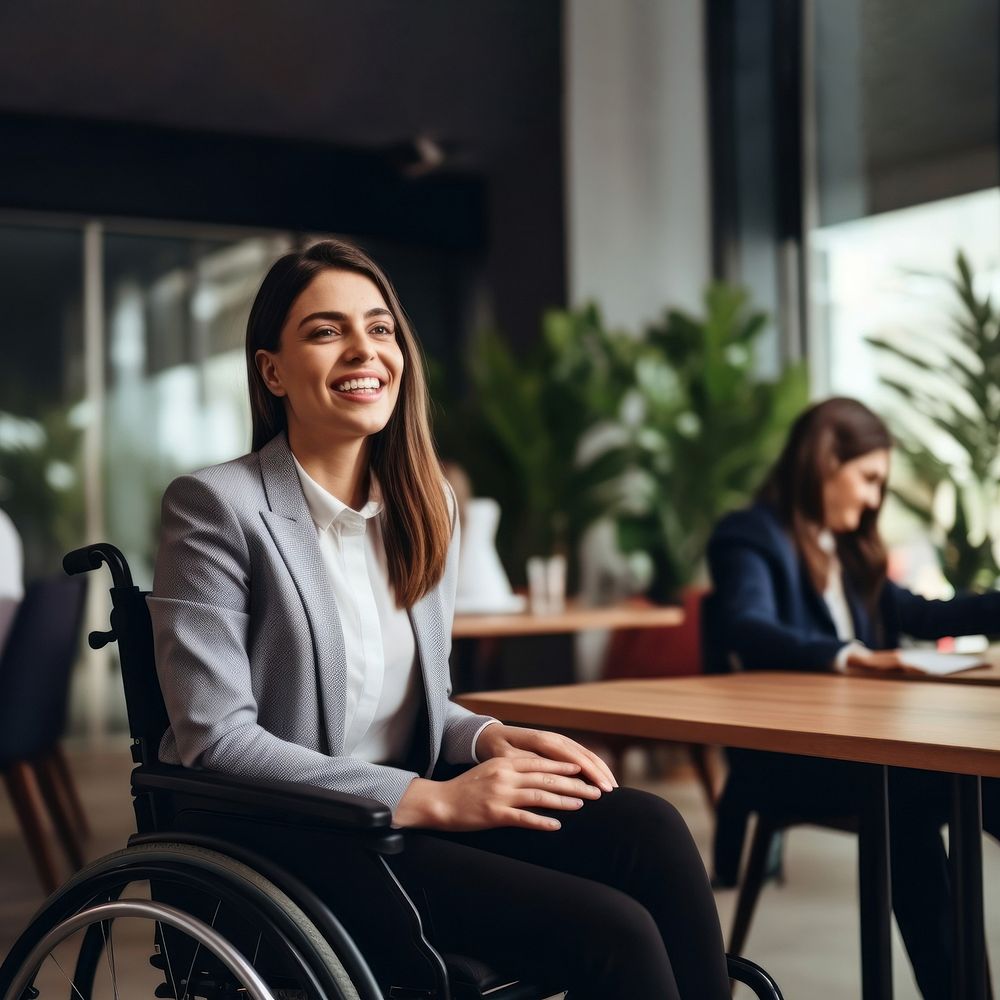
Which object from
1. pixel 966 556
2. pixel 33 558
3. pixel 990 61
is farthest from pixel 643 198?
pixel 33 558

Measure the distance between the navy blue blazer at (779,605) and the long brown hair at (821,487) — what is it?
24mm

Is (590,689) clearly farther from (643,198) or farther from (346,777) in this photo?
(643,198)

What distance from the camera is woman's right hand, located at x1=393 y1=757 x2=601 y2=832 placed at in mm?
1399

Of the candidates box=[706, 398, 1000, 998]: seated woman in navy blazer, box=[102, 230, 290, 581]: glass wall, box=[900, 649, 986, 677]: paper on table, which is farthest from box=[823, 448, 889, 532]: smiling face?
box=[102, 230, 290, 581]: glass wall

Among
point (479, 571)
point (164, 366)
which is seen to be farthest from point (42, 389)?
point (479, 571)

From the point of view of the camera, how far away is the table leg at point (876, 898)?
174cm

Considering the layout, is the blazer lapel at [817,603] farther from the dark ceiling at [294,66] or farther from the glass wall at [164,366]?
the glass wall at [164,366]

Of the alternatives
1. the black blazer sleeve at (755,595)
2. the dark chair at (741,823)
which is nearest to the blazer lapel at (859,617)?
the black blazer sleeve at (755,595)

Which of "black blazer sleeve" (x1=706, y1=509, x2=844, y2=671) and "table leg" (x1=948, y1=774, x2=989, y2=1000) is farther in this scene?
"black blazer sleeve" (x1=706, y1=509, x2=844, y2=671)

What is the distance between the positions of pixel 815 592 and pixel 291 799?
5.17 ft

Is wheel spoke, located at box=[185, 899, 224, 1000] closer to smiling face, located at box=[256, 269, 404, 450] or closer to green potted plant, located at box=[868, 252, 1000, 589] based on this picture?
smiling face, located at box=[256, 269, 404, 450]

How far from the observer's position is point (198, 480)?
4.98 ft

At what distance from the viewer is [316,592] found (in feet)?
4.99

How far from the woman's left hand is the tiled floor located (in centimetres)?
130
